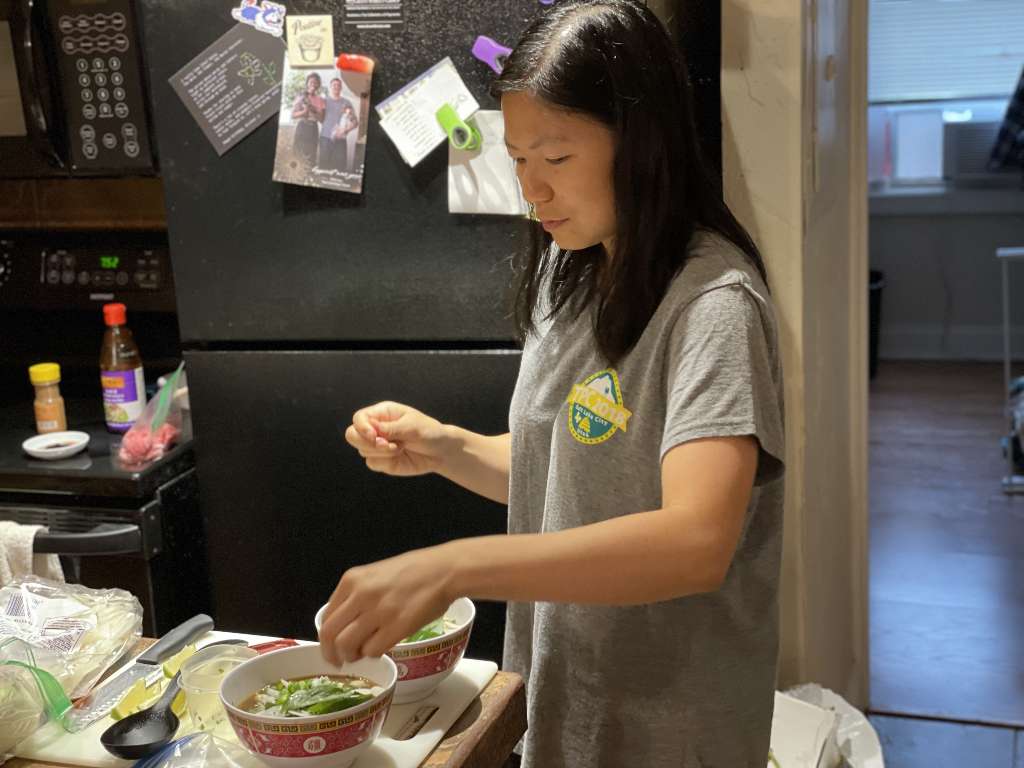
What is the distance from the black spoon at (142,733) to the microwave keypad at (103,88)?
1.41 meters

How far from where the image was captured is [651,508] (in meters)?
1.19

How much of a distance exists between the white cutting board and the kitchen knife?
0.6 inches

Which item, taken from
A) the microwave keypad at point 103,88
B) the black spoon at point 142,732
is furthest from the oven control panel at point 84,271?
the black spoon at point 142,732

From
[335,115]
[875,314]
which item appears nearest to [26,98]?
[335,115]

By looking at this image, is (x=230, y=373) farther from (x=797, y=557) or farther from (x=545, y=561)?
(x=545, y=561)

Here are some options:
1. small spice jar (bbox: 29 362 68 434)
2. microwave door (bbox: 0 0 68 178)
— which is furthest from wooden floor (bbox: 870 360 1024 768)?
microwave door (bbox: 0 0 68 178)

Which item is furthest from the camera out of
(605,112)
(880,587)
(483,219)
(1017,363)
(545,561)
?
(1017,363)

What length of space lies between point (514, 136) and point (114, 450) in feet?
4.55

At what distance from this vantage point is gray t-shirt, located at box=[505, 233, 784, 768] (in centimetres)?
112

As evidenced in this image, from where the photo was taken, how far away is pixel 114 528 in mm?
2117

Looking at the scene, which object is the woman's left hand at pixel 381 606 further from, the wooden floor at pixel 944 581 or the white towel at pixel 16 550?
the wooden floor at pixel 944 581

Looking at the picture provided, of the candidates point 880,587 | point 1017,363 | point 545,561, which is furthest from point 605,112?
point 1017,363

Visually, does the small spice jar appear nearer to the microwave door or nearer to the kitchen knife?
the microwave door

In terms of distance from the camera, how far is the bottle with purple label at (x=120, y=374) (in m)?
2.34
